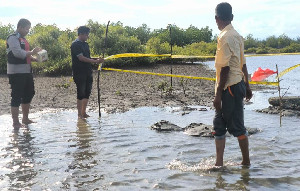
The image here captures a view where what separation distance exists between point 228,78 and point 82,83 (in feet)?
14.5

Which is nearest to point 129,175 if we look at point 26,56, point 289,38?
point 26,56

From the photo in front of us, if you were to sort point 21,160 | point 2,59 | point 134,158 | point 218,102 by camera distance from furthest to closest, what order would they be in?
1. point 2,59
2. point 134,158
3. point 21,160
4. point 218,102

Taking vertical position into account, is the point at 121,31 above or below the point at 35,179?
above

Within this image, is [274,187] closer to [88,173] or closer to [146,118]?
[88,173]

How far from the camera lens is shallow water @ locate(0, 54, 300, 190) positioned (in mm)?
4375

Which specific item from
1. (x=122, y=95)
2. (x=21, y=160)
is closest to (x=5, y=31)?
(x=122, y=95)

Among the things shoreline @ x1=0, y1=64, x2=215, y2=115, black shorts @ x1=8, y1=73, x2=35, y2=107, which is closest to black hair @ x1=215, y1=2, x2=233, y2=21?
black shorts @ x1=8, y1=73, x2=35, y2=107

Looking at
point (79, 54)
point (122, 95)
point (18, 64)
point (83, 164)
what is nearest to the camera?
point (83, 164)

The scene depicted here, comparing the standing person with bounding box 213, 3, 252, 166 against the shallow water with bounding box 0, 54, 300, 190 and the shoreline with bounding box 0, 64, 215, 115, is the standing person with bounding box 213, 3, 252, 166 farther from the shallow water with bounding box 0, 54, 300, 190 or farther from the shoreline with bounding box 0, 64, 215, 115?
the shoreline with bounding box 0, 64, 215, 115

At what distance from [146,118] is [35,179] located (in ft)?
14.1

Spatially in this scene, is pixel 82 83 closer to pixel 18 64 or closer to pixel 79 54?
pixel 79 54

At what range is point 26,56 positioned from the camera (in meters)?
7.24

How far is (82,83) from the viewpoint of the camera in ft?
26.8

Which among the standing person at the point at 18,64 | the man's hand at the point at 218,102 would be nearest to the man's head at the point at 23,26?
the standing person at the point at 18,64
